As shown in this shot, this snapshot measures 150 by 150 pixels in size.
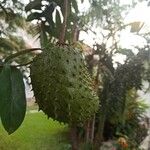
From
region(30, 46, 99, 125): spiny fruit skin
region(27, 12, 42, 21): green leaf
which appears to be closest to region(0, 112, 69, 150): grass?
region(27, 12, 42, 21): green leaf

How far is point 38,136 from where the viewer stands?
851 cm

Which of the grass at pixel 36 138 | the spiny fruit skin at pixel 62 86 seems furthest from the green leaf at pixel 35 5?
the grass at pixel 36 138

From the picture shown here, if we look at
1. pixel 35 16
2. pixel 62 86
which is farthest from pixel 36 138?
pixel 62 86

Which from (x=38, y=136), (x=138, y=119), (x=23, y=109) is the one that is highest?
(x=23, y=109)

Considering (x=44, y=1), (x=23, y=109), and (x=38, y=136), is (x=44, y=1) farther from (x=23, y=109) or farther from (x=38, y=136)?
(x=38, y=136)

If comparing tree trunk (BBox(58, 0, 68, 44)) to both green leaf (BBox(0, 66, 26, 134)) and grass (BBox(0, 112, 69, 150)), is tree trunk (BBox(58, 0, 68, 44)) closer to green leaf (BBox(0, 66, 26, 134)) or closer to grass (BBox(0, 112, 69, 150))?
green leaf (BBox(0, 66, 26, 134))

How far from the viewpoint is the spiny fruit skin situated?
998mm

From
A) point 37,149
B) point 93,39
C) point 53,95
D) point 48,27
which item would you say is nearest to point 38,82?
point 53,95

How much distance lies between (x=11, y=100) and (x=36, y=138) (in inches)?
293

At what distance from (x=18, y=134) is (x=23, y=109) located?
25.4ft

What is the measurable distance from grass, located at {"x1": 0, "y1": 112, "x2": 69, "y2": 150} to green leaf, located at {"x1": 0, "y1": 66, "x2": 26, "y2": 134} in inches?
222

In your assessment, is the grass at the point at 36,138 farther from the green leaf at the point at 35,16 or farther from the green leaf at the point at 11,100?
the green leaf at the point at 11,100

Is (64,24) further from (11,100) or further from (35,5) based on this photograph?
(35,5)

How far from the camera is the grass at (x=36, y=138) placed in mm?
7555
